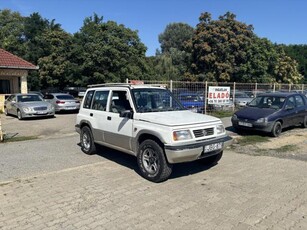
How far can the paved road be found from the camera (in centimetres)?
390

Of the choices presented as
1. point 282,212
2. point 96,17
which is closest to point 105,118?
point 282,212

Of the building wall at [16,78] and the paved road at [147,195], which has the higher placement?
the building wall at [16,78]

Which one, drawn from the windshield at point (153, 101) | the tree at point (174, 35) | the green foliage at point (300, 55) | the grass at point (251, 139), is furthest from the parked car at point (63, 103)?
the tree at point (174, 35)

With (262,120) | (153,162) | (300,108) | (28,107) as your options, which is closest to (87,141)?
(153,162)

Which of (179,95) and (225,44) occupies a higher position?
(225,44)

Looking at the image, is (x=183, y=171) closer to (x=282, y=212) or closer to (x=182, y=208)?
(x=182, y=208)

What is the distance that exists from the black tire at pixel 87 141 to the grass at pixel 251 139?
15.0ft

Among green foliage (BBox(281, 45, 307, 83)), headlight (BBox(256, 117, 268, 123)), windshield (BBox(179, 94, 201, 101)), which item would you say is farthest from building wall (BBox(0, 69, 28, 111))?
green foliage (BBox(281, 45, 307, 83))

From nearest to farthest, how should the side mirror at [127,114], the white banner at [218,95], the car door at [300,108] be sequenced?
the side mirror at [127,114] < the car door at [300,108] < the white banner at [218,95]

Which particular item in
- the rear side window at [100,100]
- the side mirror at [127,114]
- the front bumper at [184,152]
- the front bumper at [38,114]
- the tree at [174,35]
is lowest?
the front bumper at [38,114]

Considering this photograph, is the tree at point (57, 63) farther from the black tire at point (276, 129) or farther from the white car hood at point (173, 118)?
the white car hood at point (173, 118)

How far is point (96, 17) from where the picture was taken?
38.5 meters

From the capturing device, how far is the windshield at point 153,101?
238 inches

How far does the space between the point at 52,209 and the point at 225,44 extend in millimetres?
28385
